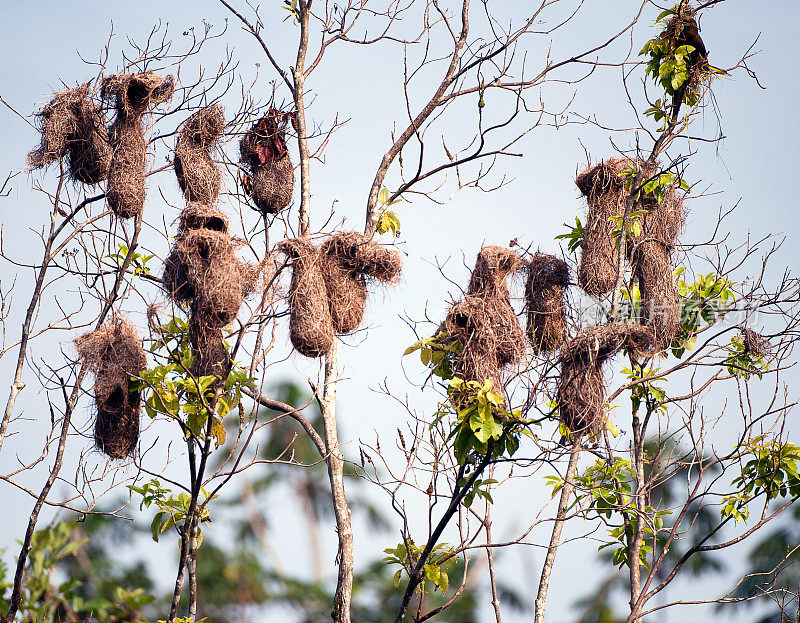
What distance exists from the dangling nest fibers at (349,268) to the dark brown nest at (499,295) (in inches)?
29.2

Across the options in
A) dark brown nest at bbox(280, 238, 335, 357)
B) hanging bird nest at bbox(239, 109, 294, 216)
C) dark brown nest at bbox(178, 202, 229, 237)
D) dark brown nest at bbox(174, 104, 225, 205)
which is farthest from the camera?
hanging bird nest at bbox(239, 109, 294, 216)

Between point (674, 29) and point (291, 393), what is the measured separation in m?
13.5

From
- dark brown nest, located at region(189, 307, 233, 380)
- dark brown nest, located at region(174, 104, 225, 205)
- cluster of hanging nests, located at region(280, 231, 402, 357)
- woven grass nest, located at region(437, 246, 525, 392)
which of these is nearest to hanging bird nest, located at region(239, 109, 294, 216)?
dark brown nest, located at region(174, 104, 225, 205)

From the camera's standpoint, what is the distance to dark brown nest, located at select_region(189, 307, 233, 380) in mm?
5695

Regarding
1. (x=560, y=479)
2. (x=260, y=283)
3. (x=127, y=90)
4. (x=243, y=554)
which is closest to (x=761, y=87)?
(x=560, y=479)

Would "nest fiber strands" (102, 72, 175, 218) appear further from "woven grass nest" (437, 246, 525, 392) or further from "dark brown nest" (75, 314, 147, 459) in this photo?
"woven grass nest" (437, 246, 525, 392)

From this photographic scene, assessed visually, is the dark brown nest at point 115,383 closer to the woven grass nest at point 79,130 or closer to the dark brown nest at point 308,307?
the dark brown nest at point 308,307

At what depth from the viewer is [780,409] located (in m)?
A: 6.48

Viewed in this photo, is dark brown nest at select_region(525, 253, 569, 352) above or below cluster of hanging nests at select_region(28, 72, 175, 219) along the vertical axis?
below

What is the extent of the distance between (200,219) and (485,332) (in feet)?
6.62

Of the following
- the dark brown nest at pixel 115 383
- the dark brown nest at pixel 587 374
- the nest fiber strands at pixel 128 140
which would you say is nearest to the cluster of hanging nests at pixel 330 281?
the dark brown nest at pixel 115 383

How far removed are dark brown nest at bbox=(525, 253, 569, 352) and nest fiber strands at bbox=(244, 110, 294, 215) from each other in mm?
1973

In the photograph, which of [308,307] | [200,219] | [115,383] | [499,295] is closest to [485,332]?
[499,295]

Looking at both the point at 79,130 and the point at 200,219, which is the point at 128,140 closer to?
the point at 79,130
